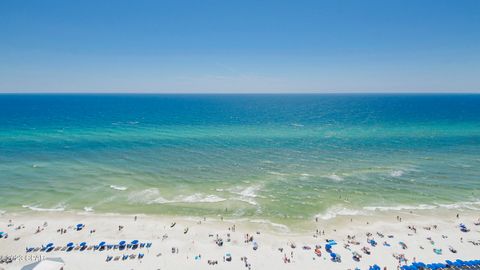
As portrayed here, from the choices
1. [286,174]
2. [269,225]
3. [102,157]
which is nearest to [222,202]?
[269,225]

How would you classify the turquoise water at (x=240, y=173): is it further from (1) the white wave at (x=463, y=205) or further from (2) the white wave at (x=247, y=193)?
(2) the white wave at (x=247, y=193)

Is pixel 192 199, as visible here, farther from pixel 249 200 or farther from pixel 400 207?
pixel 400 207

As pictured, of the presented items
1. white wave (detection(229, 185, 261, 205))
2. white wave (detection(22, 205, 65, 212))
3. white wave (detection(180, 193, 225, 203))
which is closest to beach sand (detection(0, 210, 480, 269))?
white wave (detection(22, 205, 65, 212))

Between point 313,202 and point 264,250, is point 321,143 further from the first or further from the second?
point 264,250

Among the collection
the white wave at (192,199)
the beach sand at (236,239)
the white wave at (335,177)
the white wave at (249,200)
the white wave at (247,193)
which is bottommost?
the beach sand at (236,239)

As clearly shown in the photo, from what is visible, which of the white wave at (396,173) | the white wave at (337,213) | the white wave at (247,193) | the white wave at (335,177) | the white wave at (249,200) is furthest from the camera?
the white wave at (396,173)

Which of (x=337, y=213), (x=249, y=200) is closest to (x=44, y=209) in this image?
(x=249, y=200)

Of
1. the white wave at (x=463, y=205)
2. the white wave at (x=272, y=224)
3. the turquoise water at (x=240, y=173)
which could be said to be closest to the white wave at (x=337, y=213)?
the turquoise water at (x=240, y=173)
